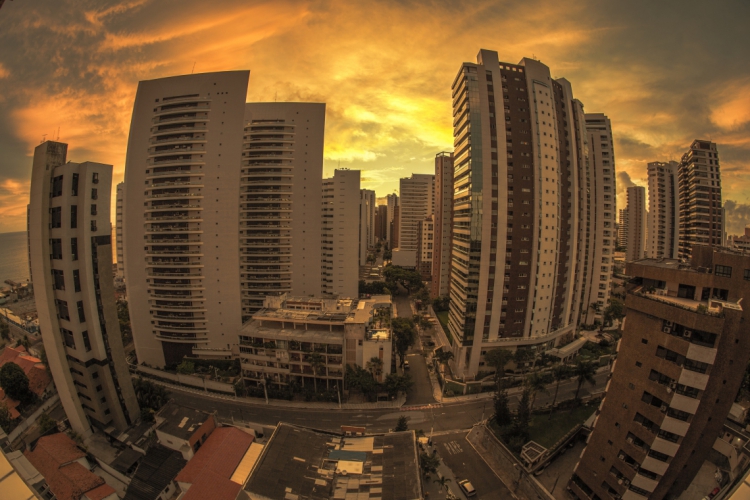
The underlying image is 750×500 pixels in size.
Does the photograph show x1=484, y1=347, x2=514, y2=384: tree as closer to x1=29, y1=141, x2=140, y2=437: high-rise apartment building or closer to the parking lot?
the parking lot

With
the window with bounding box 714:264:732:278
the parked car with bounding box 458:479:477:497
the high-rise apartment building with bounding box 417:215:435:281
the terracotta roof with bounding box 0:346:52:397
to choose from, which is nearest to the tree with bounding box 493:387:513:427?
the parked car with bounding box 458:479:477:497

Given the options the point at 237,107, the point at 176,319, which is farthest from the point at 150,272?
the point at 237,107

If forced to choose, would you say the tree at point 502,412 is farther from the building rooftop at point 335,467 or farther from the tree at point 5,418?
the tree at point 5,418

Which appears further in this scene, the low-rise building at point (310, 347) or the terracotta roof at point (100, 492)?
the low-rise building at point (310, 347)

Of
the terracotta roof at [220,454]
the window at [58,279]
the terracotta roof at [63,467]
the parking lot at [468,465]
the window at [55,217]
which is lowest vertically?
the parking lot at [468,465]

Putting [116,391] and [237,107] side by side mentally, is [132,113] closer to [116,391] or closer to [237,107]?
[237,107]

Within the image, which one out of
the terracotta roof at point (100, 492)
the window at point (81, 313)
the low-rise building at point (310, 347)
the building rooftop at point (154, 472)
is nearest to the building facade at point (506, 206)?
the low-rise building at point (310, 347)
